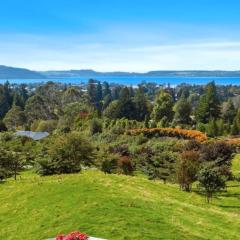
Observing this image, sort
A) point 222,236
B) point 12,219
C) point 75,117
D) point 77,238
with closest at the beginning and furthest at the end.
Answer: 1. point 77,238
2. point 222,236
3. point 12,219
4. point 75,117

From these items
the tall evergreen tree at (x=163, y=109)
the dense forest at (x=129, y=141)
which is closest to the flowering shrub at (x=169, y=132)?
the dense forest at (x=129, y=141)

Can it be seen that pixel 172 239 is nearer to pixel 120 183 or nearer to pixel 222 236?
pixel 222 236

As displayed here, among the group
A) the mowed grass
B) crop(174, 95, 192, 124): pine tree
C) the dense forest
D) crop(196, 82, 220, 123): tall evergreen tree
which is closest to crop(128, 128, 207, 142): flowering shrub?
the dense forest

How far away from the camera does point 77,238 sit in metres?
14.2

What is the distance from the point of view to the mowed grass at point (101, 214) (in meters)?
20.9

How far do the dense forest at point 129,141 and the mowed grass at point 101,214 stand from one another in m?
8.81

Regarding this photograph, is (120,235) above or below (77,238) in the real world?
below

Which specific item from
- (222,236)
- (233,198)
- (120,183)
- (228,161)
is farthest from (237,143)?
(222,236)

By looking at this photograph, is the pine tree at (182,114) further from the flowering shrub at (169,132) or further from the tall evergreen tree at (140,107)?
the flowering shrub at (169,132)

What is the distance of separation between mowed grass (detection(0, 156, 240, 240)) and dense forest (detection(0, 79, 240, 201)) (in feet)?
28.9

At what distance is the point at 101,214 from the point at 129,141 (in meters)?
59.8

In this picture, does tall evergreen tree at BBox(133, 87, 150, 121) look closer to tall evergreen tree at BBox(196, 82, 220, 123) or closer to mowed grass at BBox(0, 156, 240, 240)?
tall evergreen tree at BBox(196, 82, 220, 123)

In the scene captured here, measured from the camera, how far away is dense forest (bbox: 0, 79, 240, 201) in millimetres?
44000

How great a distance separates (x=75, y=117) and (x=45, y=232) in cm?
10058
